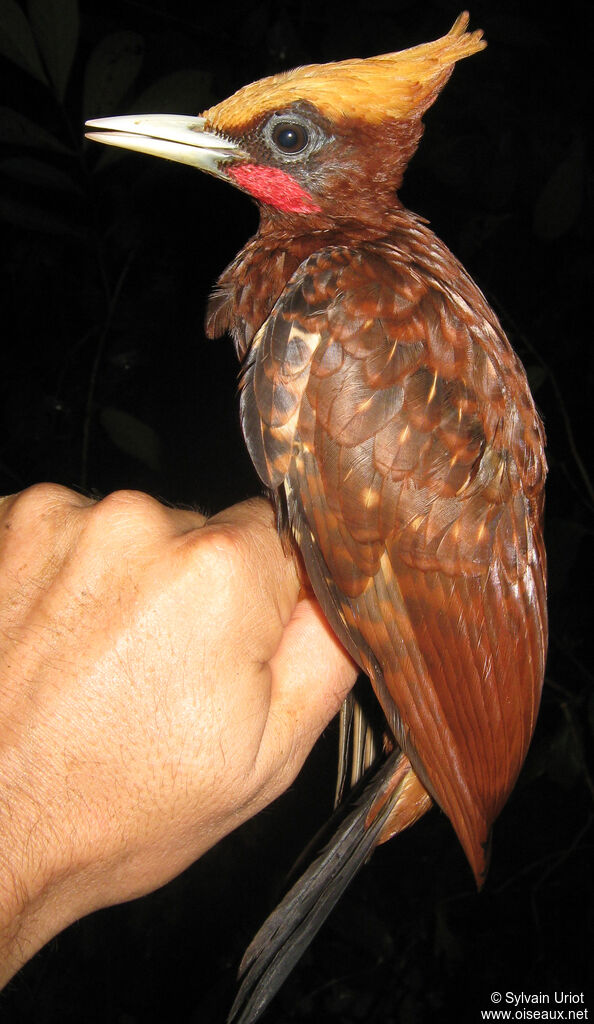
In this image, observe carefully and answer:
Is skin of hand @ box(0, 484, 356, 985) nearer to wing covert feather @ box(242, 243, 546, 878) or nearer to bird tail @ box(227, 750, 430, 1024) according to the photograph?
wing covert feather @ box(242, 243, 546, 878)

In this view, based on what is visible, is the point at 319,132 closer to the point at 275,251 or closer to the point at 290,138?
the point at 290,138

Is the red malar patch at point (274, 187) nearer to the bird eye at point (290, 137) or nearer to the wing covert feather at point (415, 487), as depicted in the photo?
the bird eye at point (290, 137)

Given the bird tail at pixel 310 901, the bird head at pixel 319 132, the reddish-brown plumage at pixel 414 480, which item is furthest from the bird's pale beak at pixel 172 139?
the bird tail at pixel 310 901

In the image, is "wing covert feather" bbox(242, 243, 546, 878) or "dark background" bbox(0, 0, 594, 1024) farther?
"dark background" bbox(0, 0, 594, 1024)

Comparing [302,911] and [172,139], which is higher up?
[172,139]

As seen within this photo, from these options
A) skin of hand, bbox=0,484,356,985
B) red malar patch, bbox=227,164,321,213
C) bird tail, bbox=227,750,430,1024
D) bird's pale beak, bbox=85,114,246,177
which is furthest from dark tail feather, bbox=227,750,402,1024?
bird's pale beak, bbox=85,114,246,177

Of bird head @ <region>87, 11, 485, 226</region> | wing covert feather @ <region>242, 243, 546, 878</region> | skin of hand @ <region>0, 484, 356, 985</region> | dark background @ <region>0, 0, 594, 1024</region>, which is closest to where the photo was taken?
skin of hand @ <region>0, 484, 356, 985</region>

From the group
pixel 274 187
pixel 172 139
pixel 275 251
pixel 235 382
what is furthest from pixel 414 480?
pixel 235 382
